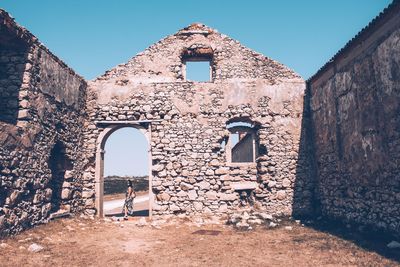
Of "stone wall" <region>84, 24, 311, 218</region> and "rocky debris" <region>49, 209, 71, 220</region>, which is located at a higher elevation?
"stone wall" <region>84, 24, 311, 218</region>

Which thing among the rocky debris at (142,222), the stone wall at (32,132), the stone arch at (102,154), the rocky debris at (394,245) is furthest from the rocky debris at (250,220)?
the stone wall at (32,132)

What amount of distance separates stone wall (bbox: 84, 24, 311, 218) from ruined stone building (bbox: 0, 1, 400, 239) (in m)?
0.03

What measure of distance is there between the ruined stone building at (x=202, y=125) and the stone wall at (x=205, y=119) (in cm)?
3

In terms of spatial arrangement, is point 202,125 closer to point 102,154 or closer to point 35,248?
point 102,154

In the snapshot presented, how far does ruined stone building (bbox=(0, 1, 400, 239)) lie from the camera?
24.8 feet

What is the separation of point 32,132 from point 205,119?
206 inches

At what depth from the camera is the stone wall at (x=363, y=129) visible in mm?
6430

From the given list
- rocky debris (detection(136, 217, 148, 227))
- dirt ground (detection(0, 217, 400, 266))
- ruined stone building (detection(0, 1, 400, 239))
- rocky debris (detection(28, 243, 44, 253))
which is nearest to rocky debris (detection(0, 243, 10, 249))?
dirt ground (detection(0, 217, 400, 266))

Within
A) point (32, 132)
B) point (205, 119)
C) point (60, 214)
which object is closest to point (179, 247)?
point (60, 214)

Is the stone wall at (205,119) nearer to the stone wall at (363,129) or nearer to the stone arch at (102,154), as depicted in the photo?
the stone arch at (102,154)

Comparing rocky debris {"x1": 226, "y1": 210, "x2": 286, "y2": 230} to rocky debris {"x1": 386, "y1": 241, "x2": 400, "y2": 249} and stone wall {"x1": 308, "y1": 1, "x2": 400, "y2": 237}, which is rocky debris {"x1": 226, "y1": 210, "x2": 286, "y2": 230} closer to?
stone wall {"x1": 308, "y1": 1, "x2": 400, "y2": 237}

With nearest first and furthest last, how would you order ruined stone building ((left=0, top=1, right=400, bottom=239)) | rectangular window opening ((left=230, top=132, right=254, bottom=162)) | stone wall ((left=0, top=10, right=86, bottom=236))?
1. stone wall ((left=0, top=10, right=86, bottom=236))
2. ruined stone building ((left=0, top=1, right=400, bottom=239))
3. rectangular window opening ((left=230, top=132, right=254, bottom=162))

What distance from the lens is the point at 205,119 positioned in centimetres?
1058

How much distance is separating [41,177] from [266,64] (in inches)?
316
